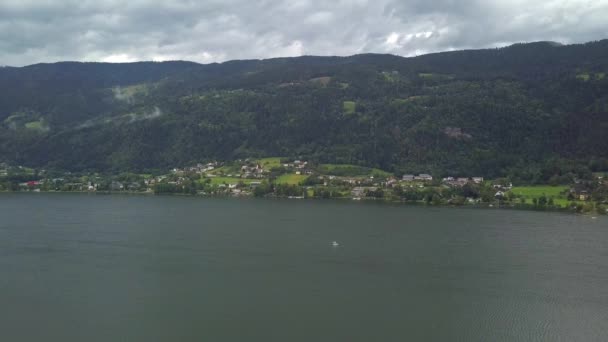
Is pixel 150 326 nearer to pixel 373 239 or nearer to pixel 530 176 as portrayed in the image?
pixel 373 239

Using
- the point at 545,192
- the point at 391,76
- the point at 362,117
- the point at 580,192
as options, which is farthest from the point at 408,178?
the point at 391,76

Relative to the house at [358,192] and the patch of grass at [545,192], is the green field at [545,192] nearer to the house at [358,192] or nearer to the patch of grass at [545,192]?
the patch of grass at [545,192]

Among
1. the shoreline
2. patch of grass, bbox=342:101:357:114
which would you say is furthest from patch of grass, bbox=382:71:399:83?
the shoreline

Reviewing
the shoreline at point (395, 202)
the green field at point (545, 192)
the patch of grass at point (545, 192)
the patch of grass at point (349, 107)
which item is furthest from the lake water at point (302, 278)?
the patch of grass at point (349, 107)

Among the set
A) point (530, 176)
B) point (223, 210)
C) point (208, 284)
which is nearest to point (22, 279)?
point (208, 284)

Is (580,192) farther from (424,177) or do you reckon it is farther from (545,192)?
(424,177)

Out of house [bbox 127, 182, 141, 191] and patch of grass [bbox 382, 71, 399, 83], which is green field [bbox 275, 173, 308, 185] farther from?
patch of grass [bbox 382, 71, 399, 83]
